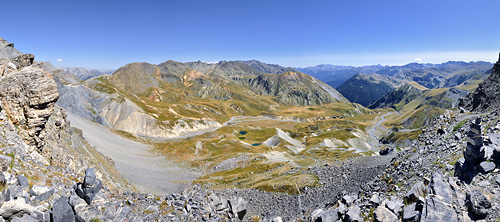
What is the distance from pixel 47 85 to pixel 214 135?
117744mm

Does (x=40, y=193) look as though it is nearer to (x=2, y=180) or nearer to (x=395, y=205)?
(x=2, y=180)

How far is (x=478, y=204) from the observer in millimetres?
11555

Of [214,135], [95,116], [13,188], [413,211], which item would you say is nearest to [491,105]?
[413,211]

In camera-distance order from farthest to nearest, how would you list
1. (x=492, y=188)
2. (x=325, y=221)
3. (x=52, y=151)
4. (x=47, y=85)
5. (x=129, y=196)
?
1. (x=52, y=151)
2. (x=47, y=85)
3. (x=129, y=196)
4. (x=325, y=221)
5. (x=492, y=188)

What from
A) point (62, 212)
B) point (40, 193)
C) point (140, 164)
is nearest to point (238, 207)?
point (62, 212)

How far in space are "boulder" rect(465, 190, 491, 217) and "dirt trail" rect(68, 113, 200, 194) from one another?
5431 centimetres

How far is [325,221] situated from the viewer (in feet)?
56.7

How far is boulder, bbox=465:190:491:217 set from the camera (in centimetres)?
1137

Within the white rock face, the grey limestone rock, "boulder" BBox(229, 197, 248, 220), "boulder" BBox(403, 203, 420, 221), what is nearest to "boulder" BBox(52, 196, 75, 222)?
"boulder" BBox(229, 197, 248, 220)

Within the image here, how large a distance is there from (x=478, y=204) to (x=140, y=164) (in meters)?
84.8

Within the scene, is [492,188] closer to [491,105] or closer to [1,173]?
[1,173]

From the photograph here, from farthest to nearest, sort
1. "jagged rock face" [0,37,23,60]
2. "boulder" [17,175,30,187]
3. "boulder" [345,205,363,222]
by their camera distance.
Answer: "jagged rock face" [0,37,23,60], "boulder" [345,205,363,222], "boulder" [17,175,30,187]

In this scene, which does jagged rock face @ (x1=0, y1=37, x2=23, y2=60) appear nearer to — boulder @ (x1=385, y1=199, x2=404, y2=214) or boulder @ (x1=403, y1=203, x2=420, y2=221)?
boulder @ (x1=385, y1=199, x2=404, y2=214)

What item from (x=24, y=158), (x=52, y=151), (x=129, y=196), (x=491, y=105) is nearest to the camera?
(x=24, y=158)
